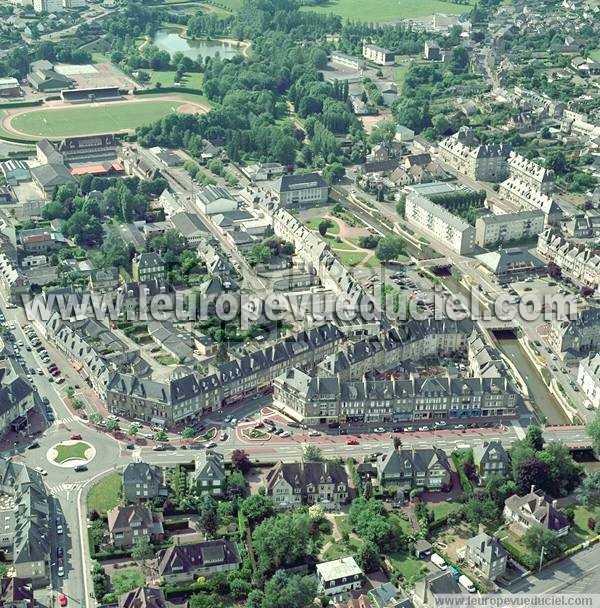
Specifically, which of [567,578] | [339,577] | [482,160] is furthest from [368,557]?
[482,160]

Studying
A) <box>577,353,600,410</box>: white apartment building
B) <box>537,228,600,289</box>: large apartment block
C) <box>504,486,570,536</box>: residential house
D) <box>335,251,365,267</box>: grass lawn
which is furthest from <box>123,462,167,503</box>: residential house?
<box>537,228,600,289</box>: large apartment block

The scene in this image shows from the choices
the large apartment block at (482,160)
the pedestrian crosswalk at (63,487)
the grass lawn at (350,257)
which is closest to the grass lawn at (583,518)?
the pedestrian crosswalk at (63,487)

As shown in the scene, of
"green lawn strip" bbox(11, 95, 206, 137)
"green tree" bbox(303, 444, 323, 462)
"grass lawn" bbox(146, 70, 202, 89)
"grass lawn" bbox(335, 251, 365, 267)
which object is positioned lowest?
"grass lawn" bbox(335, 251, 365, 267)

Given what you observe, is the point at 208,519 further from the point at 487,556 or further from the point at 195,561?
the point at 487,556

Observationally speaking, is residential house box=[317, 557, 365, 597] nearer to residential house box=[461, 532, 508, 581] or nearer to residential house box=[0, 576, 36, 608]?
residential house box=[461, 532, 508, 581]

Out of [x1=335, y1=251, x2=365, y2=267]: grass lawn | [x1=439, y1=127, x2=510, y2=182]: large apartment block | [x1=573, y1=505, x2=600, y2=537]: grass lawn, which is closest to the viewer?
[x1=573, y1=505, x2=600, y2=537]: grass lawn

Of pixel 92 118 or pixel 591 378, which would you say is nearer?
pixel 591 378
